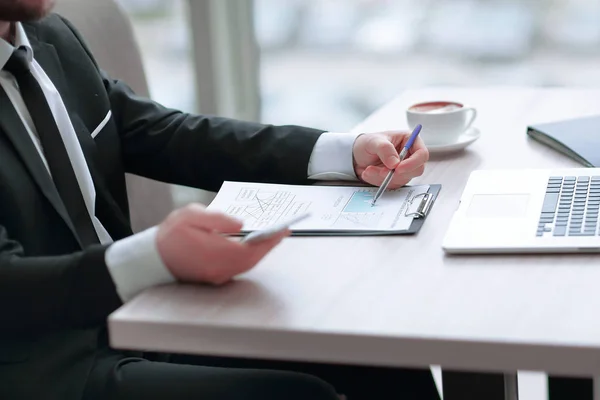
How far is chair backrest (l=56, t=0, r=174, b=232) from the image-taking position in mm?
1575

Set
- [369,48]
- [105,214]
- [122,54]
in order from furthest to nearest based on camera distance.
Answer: [369,48] → [122,54] → [105,214]

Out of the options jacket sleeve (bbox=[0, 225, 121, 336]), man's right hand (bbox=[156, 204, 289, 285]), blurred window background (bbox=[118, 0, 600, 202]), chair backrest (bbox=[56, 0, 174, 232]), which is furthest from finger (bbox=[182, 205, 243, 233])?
blurred window background (bbox=[118, 0, 600, 202])

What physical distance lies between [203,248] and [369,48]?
182 cm

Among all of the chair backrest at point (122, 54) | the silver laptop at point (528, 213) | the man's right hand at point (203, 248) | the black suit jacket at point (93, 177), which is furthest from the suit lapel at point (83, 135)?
the silver laptop at point (528, 213)

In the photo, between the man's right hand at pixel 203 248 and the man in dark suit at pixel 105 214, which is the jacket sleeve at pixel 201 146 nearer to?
the man in dark suit at pixel 105 214

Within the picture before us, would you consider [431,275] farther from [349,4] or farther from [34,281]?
[349,4]

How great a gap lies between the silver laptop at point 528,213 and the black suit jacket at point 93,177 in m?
0.29

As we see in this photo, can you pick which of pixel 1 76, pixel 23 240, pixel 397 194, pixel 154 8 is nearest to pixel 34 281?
pixel 23 240

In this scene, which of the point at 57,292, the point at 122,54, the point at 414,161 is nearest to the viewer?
the point at 57,292

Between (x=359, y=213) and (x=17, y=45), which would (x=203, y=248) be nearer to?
(x=359, y=213)

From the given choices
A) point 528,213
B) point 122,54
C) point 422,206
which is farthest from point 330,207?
point 122,54

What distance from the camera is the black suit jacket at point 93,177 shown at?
955mm

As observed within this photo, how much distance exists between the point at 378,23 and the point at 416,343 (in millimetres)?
1902

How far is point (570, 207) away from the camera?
1021 mm
